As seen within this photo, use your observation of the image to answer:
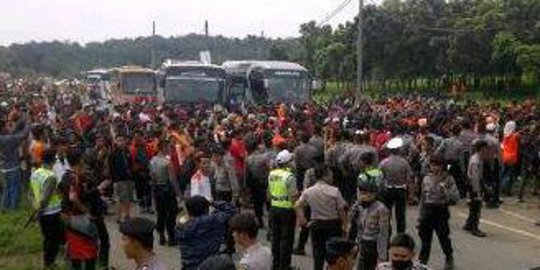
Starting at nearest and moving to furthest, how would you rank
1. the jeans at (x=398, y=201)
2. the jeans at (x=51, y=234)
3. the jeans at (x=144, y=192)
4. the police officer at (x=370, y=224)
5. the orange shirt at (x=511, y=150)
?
the police officer at (x=370, y=224)
the jeans at (x=51, y=234)
the jeans at (x=398, y=201)
the jeans at (x=144, y=192)
the orange shirt at (x=511, y=150)

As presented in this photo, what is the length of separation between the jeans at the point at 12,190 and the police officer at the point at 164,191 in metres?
3.68

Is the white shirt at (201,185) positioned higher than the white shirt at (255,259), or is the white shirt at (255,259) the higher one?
the white shirt at (255,259)

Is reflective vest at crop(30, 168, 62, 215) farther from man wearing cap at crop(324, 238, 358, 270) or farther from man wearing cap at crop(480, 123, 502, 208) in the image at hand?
man wearing cap at crop(480, 123, 502, 208)

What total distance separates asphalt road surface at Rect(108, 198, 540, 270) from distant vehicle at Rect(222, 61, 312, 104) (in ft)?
50.7

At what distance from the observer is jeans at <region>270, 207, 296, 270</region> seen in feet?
39.4

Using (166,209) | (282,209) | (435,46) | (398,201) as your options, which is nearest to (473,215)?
(398,201)

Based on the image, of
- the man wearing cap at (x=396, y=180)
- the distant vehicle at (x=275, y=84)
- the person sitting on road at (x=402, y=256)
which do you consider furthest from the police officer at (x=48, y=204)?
the distant vehicle at (x=275, y=84)

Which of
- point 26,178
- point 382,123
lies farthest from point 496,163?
point 26,178

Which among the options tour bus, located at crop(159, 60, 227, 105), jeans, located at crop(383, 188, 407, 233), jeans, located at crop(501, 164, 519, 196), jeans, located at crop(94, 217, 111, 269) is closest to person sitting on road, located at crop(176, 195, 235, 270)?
jeans, located at crop(94, 217, 111, 269)

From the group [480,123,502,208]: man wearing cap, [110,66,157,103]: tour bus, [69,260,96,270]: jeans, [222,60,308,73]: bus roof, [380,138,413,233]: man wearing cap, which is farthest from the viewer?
[110,66,157,103]: tour bus

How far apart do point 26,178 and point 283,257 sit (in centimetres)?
857

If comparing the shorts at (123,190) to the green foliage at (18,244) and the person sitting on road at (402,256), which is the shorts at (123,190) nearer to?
the green foliage at (18,244)

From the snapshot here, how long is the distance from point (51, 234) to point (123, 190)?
14.1ft

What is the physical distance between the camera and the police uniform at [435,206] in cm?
1212
